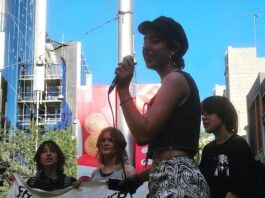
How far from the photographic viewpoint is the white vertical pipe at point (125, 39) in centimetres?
805

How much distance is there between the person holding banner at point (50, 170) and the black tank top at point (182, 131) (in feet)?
12.6

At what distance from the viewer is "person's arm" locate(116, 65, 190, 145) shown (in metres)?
2.66

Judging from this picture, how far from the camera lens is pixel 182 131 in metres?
2.75

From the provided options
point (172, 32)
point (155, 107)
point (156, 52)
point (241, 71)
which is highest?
point (241, 71)

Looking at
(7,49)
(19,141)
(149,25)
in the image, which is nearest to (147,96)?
(149,25)

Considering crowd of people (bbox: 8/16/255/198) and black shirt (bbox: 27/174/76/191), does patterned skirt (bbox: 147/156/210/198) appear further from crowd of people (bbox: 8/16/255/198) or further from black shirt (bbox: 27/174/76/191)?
black shirt (bbox: 27/174/76/191)

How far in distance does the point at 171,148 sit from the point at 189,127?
14 cm

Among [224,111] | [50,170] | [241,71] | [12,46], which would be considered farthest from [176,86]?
[241,71]

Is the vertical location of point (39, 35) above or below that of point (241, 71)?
above

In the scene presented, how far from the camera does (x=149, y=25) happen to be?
2.95 metres

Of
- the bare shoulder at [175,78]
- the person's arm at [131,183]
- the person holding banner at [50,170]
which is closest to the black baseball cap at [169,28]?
the bare shoulder at [175,78]

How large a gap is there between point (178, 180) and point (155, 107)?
0.36 meters

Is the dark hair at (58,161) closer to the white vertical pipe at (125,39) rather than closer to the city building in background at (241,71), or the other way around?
the white vertical pipe at (125,39)

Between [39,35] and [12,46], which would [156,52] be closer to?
[12,46]
